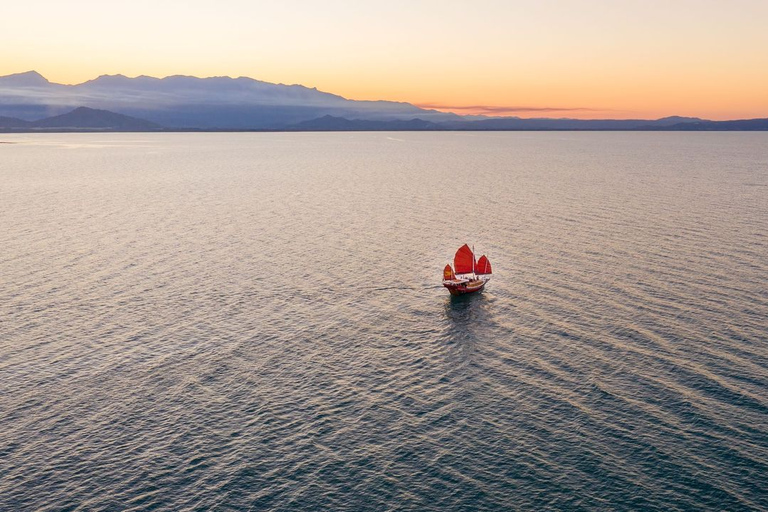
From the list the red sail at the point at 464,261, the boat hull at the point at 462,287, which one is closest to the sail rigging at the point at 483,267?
the red sail at the point at 464,261

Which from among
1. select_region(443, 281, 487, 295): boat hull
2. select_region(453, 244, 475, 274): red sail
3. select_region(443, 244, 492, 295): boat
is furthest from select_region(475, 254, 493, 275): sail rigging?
select_region(443, 281, 487, 295): boat hull

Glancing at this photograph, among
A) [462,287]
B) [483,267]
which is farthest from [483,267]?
[462,287]

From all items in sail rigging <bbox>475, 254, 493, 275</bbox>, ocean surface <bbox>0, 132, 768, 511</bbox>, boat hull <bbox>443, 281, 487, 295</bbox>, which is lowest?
ocean surface <bbox>0, 132, 768, 511</bbox>

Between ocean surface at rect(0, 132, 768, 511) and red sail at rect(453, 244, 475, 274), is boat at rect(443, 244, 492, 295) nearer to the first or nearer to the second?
red sail at rect(453, 244, 475, 274)

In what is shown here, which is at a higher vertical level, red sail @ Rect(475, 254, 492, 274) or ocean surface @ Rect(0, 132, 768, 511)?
red sail @ Rect(475, 254, 492, 274)

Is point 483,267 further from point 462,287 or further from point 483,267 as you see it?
point 462,287

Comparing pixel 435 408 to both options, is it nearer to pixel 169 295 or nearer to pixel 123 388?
pixel 123 388

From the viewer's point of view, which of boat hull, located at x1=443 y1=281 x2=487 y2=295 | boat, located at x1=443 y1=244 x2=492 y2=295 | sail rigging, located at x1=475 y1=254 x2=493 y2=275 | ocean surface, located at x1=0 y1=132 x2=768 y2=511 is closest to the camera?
ocean surface, located at x1=0 y1=132 x2=768 y2=511

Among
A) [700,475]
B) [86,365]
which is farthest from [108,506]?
[700,475]

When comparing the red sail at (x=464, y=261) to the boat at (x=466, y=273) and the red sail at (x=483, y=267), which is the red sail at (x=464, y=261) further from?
the red sail at (x=483, y=267)
